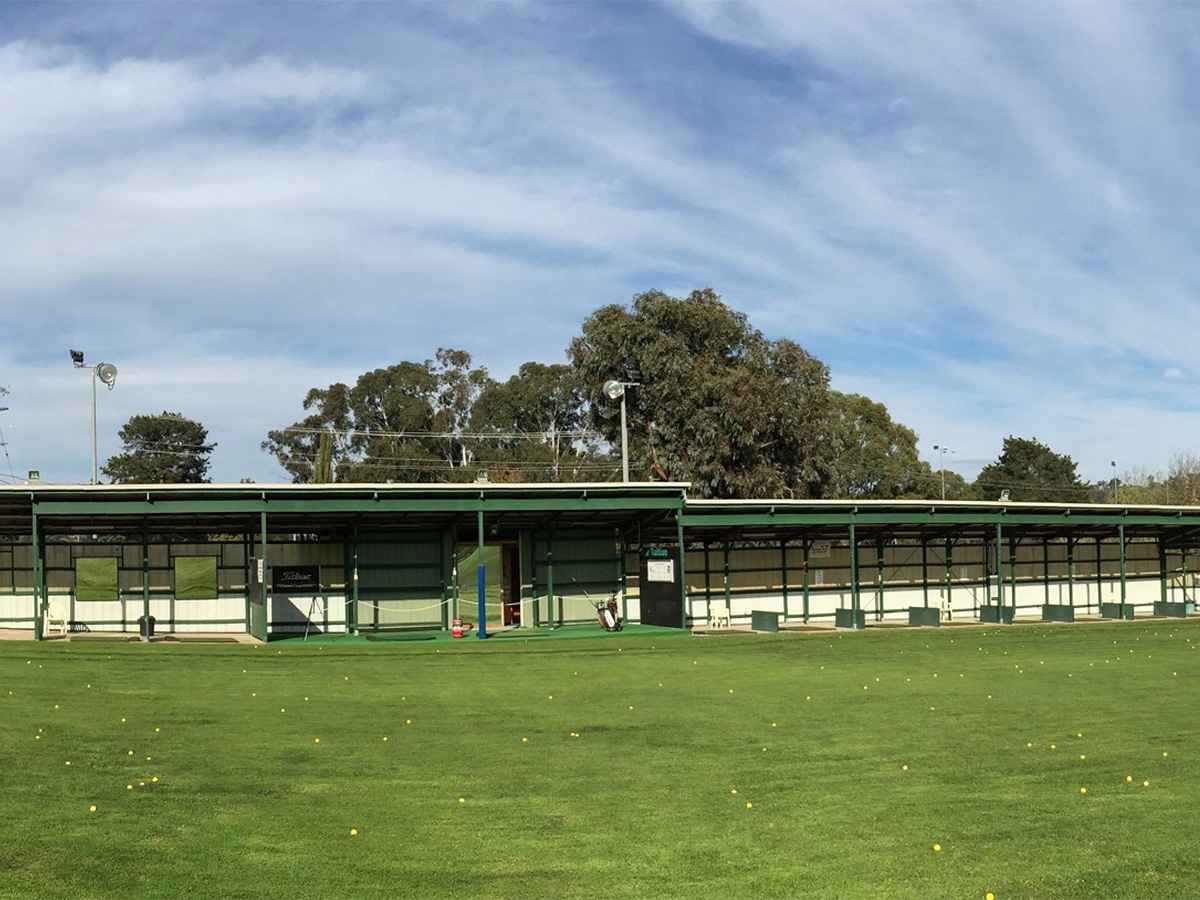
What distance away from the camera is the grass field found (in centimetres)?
876

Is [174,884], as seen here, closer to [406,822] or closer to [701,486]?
[406,822]

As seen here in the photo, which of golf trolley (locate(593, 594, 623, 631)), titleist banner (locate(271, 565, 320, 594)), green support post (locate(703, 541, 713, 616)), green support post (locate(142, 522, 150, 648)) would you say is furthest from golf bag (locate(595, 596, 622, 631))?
green support post (locate(142, 522, 150, 648))

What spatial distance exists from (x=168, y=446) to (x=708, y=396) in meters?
53.1

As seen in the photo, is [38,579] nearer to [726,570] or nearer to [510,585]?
[510,585]

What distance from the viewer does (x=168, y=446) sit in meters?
97.7

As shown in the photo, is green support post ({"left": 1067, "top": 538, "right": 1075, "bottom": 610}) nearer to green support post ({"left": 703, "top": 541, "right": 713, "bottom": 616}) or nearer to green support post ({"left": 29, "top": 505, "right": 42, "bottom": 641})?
green support post ({"left": 703, "top": 541, "right": 713, "bottom": 616})

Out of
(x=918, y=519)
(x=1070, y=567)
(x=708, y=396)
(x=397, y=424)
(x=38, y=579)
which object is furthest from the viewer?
(x=397, y=424)

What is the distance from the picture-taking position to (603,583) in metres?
37.2

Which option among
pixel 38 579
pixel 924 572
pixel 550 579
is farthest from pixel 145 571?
pixel 924 572

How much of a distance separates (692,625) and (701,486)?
2403cm

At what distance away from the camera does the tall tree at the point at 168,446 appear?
317 ft

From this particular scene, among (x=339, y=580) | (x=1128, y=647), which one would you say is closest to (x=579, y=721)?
(x=1128, y=647)

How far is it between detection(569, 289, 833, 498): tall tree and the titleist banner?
29122mm

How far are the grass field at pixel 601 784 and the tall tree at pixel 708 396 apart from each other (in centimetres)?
3841
